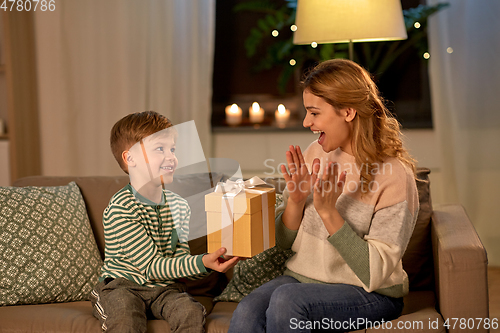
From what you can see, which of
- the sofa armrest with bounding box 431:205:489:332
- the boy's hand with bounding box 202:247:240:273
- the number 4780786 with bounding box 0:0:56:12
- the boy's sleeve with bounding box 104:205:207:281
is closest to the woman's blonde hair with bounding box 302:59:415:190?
the sofa armrest with bounding box 431:205:489:332

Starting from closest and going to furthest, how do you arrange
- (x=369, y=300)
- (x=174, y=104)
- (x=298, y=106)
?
(x=369, y=300) → (x=174, y=104) → (x=298, y=106)

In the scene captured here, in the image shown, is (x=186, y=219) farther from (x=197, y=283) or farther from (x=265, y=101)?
(x=265, y=101)

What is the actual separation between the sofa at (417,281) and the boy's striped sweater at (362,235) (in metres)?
0.12

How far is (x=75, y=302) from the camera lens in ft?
5.41

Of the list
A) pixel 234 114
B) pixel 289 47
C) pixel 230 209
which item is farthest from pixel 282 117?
pixel 230 209

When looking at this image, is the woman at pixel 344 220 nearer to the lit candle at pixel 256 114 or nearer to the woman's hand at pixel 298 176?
the woman's hand at pixel 298 176

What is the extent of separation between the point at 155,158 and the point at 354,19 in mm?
1039

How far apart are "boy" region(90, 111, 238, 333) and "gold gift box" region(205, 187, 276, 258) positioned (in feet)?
0.39

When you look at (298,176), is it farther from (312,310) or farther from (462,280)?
(462,280)

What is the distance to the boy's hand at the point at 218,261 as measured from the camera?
1.31 m

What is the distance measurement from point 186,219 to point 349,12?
3.45ft

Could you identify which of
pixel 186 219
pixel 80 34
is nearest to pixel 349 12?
pixel 186 219

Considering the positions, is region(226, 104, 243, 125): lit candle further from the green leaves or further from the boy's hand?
the boy's hand

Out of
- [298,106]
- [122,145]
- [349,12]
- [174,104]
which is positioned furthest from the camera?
[298,106]
